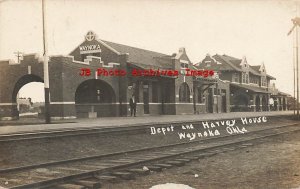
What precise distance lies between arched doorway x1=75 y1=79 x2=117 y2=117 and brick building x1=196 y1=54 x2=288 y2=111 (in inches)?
862

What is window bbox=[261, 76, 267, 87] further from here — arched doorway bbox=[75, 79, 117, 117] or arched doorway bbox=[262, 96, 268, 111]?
arched doorway bbox=[75, 79, 117, 117]

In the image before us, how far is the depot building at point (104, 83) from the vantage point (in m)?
24.1

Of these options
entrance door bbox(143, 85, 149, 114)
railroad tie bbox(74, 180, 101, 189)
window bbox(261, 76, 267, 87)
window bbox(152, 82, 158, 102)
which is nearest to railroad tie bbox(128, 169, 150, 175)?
railroad tie bbox(74, 180, 101, 189)

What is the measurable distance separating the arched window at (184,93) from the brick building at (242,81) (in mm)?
11896

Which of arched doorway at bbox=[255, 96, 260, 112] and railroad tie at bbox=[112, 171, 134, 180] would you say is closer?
railroad tie at bbox=[112, 171, 134, 180]

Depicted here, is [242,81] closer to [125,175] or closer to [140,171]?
[140,171]

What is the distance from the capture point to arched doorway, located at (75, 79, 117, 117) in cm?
2825

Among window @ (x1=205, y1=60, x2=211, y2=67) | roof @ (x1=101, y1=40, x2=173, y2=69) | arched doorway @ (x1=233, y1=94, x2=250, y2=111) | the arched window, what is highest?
window @ (x1=205, y1=60, x2=211, y2=67)

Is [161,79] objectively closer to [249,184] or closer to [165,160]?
[165,160]

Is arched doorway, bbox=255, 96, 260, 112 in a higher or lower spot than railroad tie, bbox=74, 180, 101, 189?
higher

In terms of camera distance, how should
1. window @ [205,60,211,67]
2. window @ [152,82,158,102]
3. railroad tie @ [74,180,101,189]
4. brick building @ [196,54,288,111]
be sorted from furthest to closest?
window @ [205,60,211,67] < brick building @ [196,54,288,111] < window @ [152,82,158,102] < railroad tie @ [74,180,101,189]

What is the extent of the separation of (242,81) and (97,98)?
28785mm

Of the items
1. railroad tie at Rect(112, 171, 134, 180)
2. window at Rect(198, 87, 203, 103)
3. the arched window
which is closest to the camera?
railroad tie at Rect(112, 171, 134, 180)

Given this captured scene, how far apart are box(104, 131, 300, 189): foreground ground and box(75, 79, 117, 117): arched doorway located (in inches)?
661
